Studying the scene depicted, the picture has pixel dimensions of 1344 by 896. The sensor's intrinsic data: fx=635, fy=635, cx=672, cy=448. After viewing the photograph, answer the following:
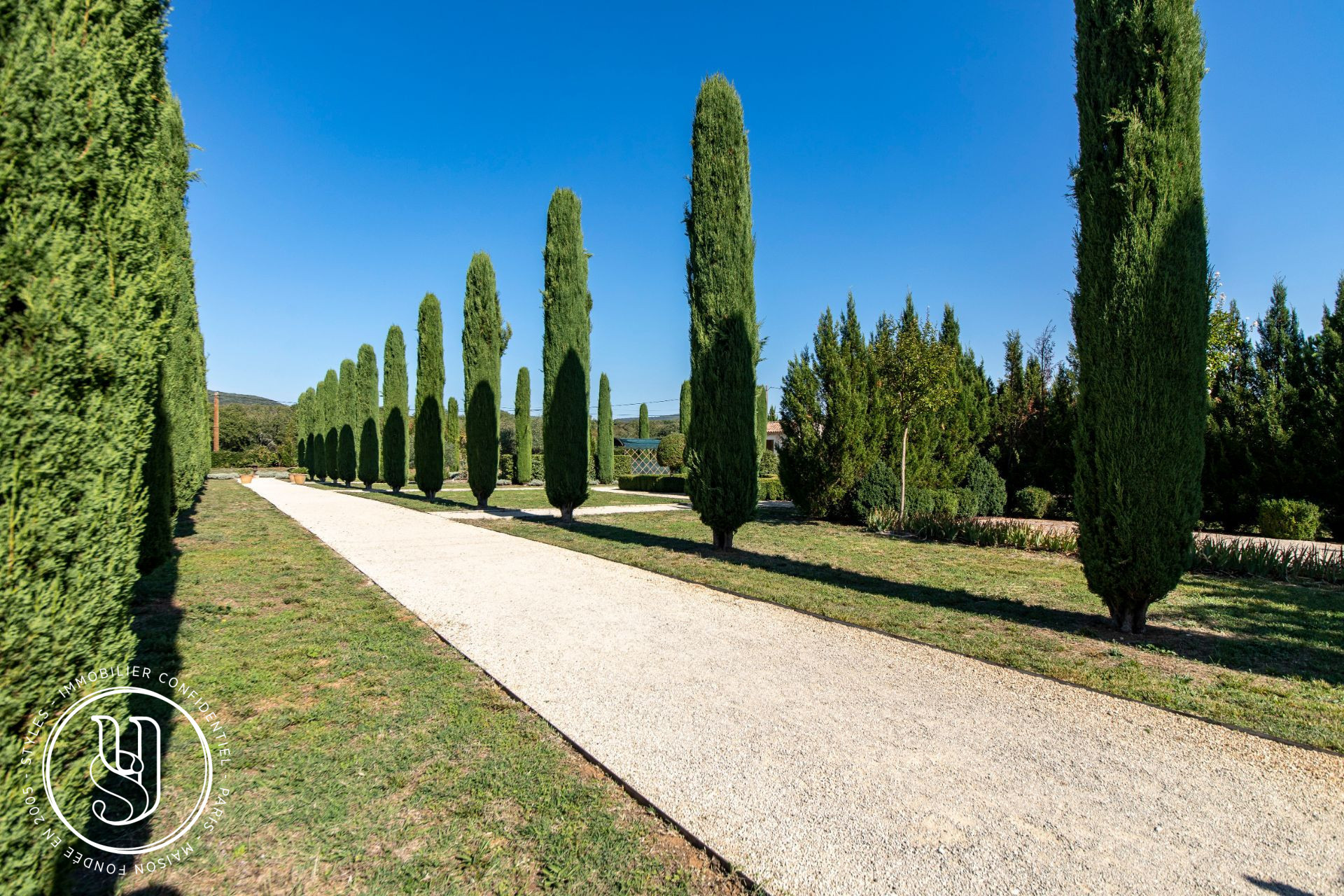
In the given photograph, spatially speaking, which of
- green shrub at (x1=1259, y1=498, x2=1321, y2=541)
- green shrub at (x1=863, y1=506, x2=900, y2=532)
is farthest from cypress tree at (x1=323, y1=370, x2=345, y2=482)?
green shrub at (x1=1259, y1=498, x2=1321, y2=541)

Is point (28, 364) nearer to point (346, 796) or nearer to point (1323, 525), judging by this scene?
point (346, 796)

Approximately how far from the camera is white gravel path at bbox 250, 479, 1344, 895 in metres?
2.24

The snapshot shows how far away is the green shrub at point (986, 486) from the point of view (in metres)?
15.2

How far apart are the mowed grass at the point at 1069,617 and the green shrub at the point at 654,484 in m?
13.9

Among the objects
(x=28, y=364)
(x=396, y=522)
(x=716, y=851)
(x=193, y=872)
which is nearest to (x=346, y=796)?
(x=193, y=872)

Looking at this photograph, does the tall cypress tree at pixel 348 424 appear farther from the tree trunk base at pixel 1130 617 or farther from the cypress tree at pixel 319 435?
the tree trunk base at pixel 1130 617

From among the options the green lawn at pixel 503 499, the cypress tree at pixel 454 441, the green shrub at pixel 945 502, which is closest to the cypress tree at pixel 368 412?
the green lawn at pixel 503 499

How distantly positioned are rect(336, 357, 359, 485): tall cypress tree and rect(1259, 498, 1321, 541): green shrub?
32557 millimetres

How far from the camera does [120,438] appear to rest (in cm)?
198

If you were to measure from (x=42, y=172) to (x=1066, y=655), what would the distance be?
594 cm

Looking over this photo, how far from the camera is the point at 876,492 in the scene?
45.5 feet

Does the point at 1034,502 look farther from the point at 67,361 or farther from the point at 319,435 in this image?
the point at 319,435

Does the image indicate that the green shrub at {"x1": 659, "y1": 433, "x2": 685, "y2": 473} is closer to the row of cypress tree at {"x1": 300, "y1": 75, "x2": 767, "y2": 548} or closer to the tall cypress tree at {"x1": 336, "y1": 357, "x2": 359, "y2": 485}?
the row of cypress tree at {"x1": 300, "y1": 75, "x2": 767, "y2": 548}

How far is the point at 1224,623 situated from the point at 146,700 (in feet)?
26.6
